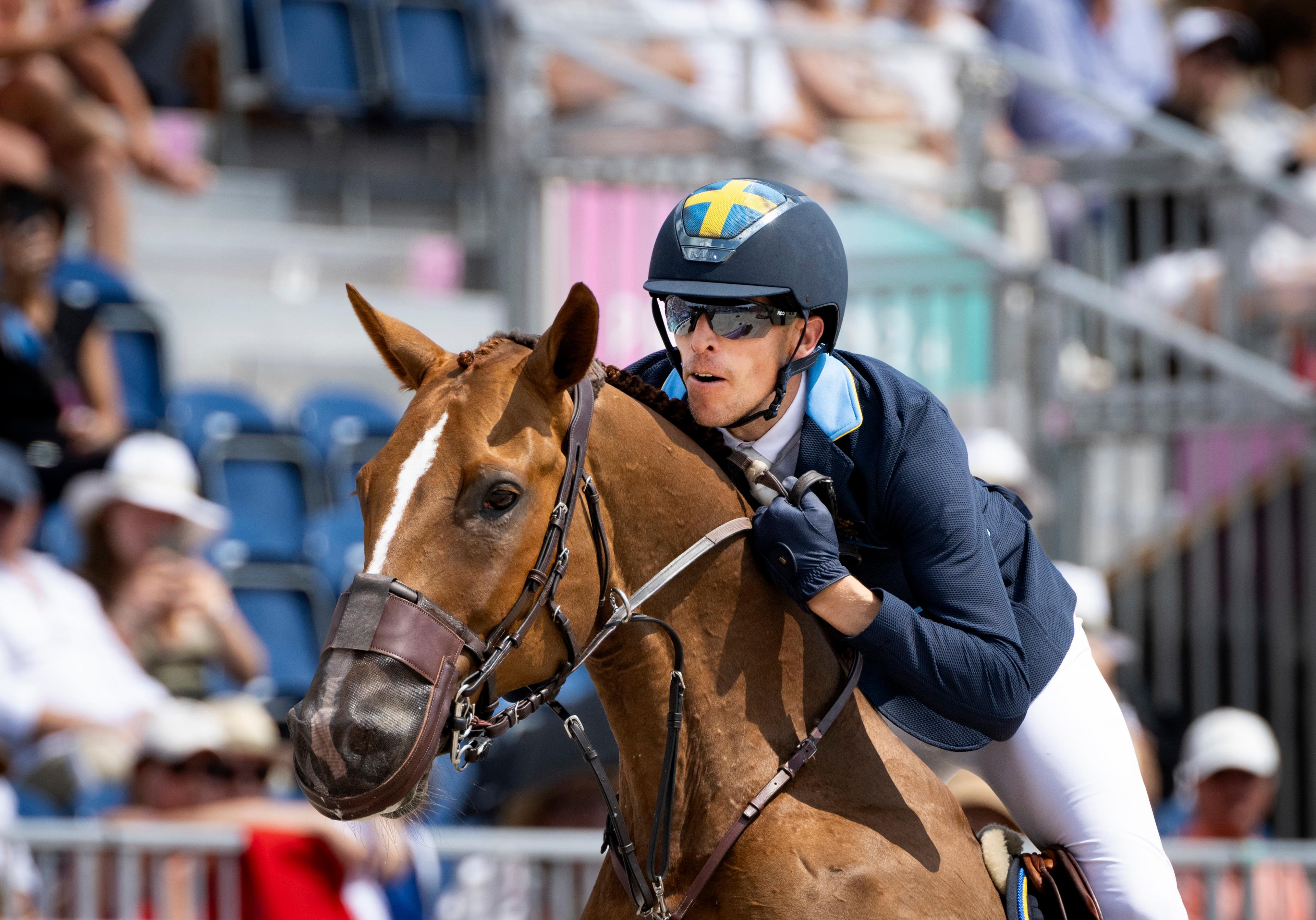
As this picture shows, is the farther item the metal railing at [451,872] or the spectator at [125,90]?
the spectator at [125,90]

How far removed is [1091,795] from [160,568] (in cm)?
488

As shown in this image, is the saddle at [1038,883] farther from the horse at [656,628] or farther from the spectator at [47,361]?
the spectator at [47,361]

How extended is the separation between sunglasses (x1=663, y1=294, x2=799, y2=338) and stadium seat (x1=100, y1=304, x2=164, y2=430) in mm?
5715

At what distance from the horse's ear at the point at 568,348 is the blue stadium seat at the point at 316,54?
828 centimetres

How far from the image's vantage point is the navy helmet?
10.2 ft

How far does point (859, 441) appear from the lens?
320 cm

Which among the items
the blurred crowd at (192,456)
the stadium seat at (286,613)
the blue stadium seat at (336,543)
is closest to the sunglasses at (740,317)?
the blurred crowd at (192,456)

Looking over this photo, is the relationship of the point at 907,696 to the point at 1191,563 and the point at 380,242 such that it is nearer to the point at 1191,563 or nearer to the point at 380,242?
the point at 1191,563

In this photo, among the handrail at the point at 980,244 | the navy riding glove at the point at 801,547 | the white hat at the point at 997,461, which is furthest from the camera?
the handrail at the point at 980,244

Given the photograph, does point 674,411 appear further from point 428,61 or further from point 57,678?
point 428,61

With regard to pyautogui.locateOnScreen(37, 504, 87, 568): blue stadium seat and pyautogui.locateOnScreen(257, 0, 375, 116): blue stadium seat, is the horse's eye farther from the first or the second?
pyautogui.locateOnScreen(257, 0, 375, 116): blue stadium seat

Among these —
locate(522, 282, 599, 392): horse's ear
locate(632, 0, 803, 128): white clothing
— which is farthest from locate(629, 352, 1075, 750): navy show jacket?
locate(632, 0, 803, 128): white clothing

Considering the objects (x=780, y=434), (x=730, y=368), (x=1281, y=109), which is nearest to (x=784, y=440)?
(x=780, y=434)

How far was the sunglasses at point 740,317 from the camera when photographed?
314cm
